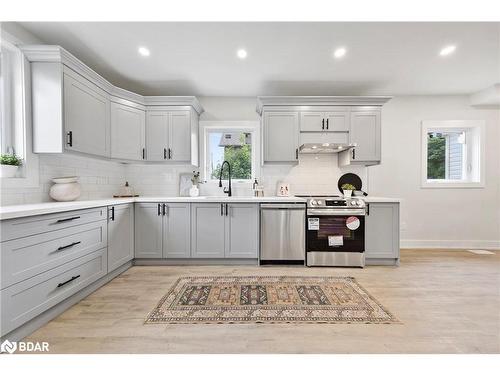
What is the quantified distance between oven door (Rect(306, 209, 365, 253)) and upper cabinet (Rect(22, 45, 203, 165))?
2.03 metres

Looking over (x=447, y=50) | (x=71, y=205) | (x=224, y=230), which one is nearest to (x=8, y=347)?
(x=71, y=205)

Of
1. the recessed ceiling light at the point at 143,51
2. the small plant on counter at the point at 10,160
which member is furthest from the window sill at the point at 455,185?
the small plant on counter at the point at 10,160

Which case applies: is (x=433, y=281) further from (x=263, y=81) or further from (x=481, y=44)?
(x=263, y=81)

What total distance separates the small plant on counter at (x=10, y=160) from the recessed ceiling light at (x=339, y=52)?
3.49 m

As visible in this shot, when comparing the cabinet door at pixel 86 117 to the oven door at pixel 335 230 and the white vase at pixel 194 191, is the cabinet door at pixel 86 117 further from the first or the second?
the oven door at pixel 335 230

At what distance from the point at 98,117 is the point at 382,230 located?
3963 millimetres

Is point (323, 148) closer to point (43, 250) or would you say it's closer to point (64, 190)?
point (64, 190)

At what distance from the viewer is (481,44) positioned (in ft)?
9.29

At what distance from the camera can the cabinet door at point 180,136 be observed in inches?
150

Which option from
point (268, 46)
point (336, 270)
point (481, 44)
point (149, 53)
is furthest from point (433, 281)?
point (149, 53)

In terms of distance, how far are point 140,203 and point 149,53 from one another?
1.86 meters

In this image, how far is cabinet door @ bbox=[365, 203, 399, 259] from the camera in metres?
3.46

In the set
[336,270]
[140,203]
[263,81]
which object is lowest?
[336,270]

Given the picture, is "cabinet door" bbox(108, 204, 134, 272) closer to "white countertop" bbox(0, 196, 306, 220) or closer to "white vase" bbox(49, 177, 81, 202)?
"white countertop" bbox(0, 196, 306, 220)
